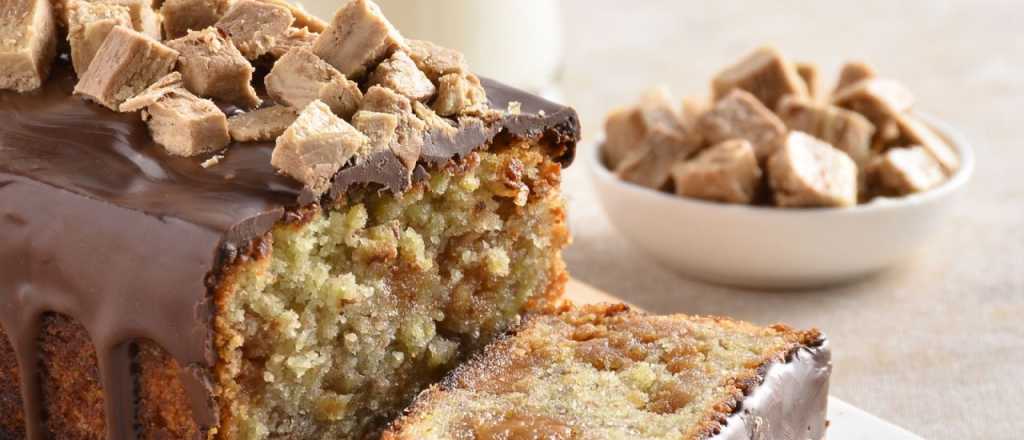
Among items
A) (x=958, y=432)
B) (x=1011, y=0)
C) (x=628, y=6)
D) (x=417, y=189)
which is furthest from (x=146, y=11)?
(x=1011, y=0)

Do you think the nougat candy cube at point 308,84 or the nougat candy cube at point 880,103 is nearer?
the nougat candy cube at point 308,84

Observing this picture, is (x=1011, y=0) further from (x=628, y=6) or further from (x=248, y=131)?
(x=248, y=131)

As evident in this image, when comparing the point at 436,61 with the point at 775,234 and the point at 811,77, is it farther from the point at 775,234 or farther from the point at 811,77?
the point at 811,77

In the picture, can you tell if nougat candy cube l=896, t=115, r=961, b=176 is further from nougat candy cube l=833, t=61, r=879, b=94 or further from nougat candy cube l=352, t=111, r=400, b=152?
nougat candy cube l=352, t=111, r=400, b=152

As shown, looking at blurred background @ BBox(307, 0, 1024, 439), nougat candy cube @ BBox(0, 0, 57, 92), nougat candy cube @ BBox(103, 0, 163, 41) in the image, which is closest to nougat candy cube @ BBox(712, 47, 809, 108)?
blurred background @ BBox(307, 0, 1024, 439)

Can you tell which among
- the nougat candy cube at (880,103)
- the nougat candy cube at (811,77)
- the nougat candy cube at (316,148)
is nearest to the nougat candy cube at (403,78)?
the nougat candy cube at (316,148)

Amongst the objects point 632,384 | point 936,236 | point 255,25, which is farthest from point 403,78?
point 936,236

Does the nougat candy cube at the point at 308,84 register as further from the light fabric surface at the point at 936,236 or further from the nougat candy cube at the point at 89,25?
the light fabric surface at the point at 936,236

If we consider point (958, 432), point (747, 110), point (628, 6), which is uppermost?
point (747, 110)
